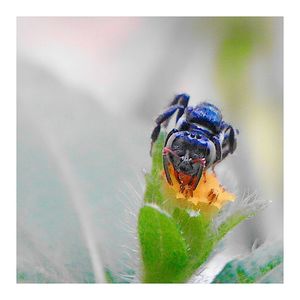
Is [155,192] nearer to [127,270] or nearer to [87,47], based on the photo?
[127,270]

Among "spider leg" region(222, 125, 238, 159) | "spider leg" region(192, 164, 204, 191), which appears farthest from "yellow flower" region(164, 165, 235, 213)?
"spider leg" region(222, 125, 238, 159)

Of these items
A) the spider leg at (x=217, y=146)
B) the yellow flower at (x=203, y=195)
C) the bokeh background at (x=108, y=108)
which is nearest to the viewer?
the yellow flower at (x=203, y=195)

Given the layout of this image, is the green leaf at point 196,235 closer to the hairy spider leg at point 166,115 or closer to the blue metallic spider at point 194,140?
the blue metallic spider at point 194,140

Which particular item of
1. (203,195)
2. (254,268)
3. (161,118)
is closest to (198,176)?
(203,195)

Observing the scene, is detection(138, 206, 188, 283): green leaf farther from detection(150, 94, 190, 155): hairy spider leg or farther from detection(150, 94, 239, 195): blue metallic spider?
detection(150, 94, 190, 155): hairy spider leg

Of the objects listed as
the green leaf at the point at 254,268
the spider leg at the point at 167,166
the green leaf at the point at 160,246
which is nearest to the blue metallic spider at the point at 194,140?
the spider leg at the point at 167,166

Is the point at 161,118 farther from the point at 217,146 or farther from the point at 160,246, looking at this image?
the point at 160,246
